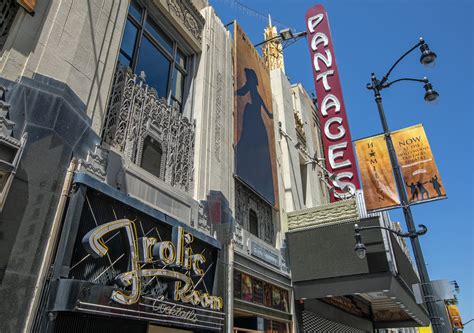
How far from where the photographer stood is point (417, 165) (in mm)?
9859

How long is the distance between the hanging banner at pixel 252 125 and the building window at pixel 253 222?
0.93 metres

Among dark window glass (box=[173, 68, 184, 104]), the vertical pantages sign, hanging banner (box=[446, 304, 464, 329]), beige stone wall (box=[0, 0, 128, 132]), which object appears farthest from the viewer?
hanging banner (box=[446, 304, 464, 329])

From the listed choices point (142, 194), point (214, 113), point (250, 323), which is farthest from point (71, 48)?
point (250, 323)

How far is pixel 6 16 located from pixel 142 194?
186 inches

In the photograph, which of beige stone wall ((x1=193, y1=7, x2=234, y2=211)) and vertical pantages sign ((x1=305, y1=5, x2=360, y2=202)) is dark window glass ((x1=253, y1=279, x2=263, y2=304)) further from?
vertical pantages sign ((x1=305, y1=5, x2=360, y2=202))

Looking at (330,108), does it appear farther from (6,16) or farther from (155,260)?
(6,16)

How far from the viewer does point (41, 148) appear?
6160 mm

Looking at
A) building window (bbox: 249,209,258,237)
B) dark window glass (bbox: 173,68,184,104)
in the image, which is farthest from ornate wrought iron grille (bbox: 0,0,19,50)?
building window (bbox: 249,209,258,237)

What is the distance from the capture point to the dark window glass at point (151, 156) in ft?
31.6

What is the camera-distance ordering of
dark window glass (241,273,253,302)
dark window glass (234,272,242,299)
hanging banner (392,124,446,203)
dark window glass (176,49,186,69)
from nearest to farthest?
1. hanging banner (392,124,446,203)
2. dark window glass (234,272,242,299)
3. dark window glass (241,273,253,302)
4. dark window glass (176,49,186,69)

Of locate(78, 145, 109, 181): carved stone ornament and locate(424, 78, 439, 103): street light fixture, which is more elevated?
locate(424, 78, 439, 103): street light fixture

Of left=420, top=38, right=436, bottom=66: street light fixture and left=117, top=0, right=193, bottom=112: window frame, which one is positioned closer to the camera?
left=420, top=38, right=436, bottom=66: street light fixture

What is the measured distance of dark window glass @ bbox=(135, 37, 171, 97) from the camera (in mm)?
11111

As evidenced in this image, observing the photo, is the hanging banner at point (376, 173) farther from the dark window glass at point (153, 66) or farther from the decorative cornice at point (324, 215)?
the dark window glass at point (153, 66)
